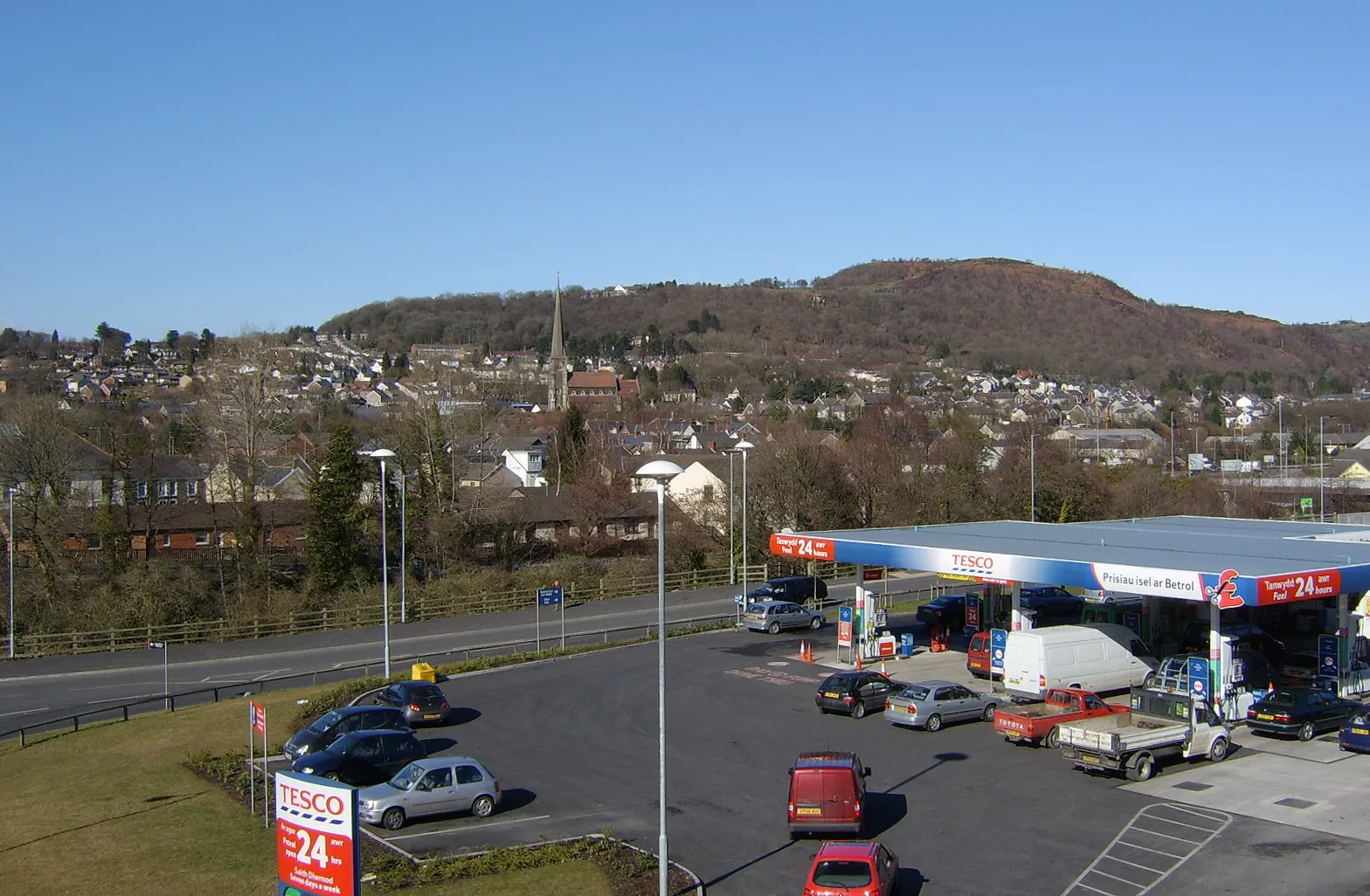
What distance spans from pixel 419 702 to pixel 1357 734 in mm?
20035

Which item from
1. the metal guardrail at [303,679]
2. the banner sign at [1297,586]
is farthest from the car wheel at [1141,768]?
the metal guardrail at [303,679]

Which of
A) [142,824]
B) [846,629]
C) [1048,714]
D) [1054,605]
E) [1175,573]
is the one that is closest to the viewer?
[142,824]

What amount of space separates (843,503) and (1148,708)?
37.4 m

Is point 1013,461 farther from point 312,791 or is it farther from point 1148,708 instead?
point 312,791

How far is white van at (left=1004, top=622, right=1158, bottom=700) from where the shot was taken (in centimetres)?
2670

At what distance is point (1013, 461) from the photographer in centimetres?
6731

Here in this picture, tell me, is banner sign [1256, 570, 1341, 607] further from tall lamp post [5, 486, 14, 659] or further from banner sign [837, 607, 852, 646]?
tall lamp post [5, 486, 14, 659]

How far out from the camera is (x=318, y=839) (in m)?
11.2

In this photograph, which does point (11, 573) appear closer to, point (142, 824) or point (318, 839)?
point (142, 824)

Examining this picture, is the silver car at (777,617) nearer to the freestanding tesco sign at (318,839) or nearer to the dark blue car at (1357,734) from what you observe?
the dark blue car at (1357,734)

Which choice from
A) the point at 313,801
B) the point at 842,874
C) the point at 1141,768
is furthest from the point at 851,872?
the point at 1141,768

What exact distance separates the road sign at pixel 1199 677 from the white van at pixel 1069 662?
2652 millimetres

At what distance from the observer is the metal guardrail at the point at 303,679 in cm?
2731

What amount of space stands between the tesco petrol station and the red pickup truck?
3.20 metres
